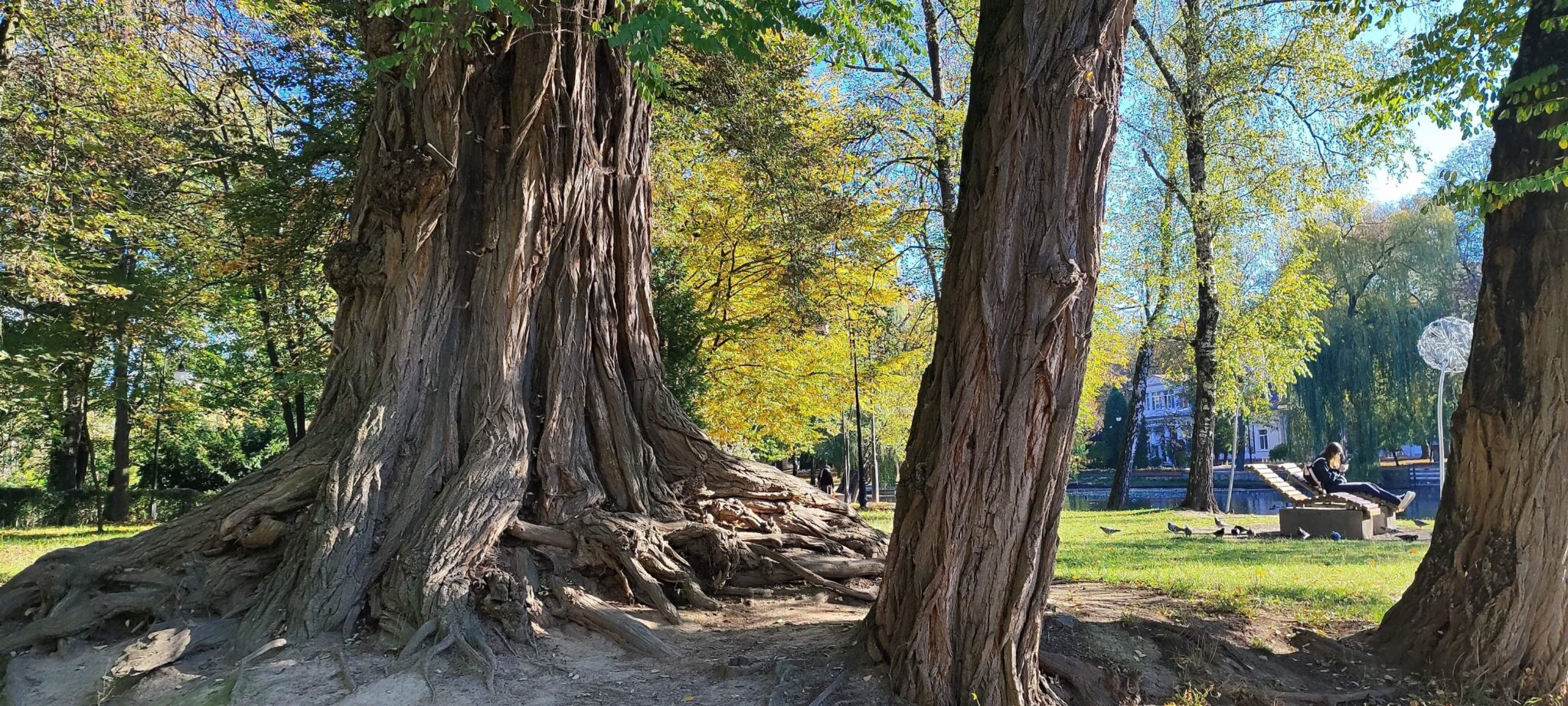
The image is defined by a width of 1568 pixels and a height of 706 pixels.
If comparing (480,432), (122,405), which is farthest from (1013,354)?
(122,405)

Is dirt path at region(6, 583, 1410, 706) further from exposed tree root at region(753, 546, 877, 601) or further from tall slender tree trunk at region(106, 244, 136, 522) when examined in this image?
tall slender tree trunk at region(106, 244, 136, 522)

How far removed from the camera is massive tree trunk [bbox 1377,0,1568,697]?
17.6 feet

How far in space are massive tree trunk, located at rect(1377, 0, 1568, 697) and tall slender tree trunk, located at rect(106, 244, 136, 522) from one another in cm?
2123

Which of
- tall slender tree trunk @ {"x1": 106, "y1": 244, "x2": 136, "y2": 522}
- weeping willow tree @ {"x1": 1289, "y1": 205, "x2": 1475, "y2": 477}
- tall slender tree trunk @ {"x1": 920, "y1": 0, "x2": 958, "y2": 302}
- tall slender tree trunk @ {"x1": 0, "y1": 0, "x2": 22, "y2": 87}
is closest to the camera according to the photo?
tall slender tree trunk @ {"x1": 0, "y1": 0, "x2": 22, "y2": 87}

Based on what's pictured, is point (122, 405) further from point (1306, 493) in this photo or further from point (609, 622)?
point (1306, 493)

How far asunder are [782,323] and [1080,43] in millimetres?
12976

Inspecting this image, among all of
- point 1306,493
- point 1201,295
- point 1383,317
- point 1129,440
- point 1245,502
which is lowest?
point 1245,502

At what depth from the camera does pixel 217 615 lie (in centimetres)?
568

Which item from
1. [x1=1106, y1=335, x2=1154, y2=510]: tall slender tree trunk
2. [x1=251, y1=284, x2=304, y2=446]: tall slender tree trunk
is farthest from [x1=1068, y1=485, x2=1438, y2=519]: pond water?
[x1=251, y1=284, x2=304, y2=446]: tall slender tree trunk

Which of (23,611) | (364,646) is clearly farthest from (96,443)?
(364,646)

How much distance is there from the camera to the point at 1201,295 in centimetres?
1864

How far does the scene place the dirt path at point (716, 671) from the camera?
4723mm

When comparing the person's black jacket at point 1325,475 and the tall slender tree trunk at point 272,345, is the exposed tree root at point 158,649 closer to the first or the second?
the tall slender tree trunk at point 272,345

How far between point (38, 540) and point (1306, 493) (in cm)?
2165
